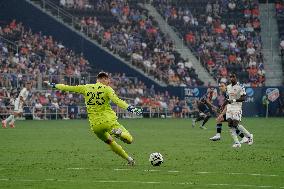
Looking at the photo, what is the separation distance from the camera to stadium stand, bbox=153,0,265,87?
60.1m

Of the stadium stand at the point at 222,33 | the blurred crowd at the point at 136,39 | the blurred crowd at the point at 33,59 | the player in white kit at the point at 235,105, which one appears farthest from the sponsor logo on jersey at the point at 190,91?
the player in white kit at the point at 235,105

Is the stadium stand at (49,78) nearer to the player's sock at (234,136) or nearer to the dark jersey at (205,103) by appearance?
the dark jersey at (205,103)

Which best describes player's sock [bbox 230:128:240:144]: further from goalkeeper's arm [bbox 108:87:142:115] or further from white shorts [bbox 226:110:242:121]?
goalkeeper's arm [bbox 108:87:142:115]

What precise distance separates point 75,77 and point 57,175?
37.6 meters

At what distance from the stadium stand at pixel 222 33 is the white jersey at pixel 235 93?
31.9 meters

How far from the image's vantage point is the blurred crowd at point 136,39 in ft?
192

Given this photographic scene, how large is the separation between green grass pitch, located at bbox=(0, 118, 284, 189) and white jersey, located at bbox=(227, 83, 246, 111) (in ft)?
4.29

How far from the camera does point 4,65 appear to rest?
51625 millimetres

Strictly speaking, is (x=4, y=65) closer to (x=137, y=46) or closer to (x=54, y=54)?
(x=54, y=54)

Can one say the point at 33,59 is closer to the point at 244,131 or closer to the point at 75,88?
the point at 244,131

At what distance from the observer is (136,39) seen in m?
59.8

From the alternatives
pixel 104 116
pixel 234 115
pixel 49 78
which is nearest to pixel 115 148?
pixel 104 116

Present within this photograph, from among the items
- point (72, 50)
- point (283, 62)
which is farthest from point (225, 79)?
point (72, 50)

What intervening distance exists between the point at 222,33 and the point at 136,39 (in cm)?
725
